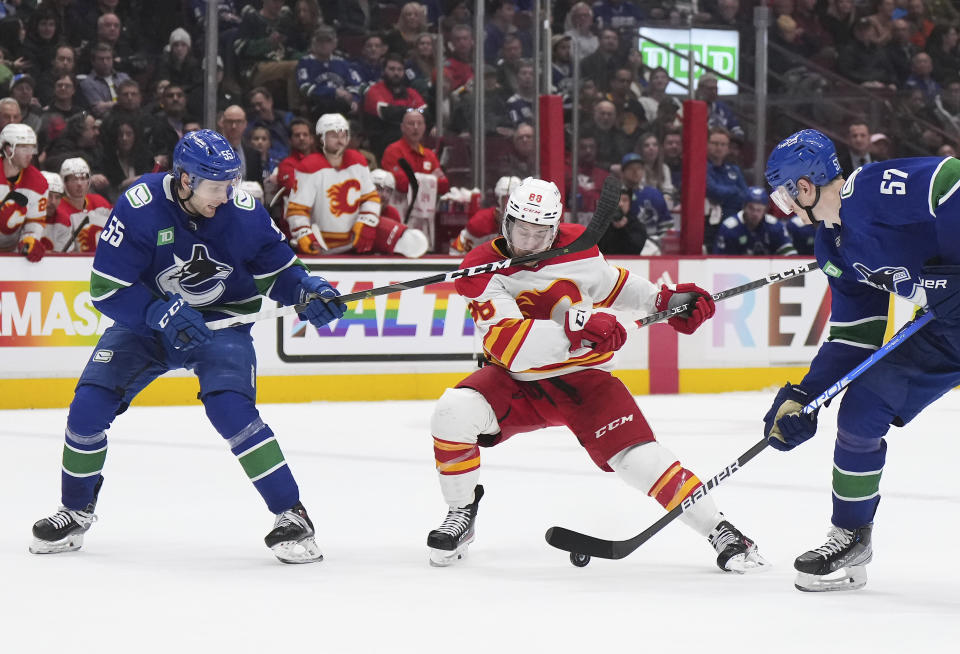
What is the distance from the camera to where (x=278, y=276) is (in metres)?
3.71

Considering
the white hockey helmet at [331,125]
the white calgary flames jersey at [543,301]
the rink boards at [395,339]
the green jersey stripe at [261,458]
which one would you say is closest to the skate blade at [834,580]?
the white calgary flames jersey at [543,301]

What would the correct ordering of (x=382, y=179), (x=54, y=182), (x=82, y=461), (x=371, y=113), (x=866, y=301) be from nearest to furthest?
(x=866, y=301) < (x=82, y=461) < (x=54, y=182) < (x=382, y=179) < (x=371, y=113)

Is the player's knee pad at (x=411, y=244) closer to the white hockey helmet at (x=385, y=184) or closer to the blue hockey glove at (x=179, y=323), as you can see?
the white hockey helmet at (x=385, y=184)

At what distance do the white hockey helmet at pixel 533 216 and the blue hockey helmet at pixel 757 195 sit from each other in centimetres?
519

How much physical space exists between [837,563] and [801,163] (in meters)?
0.93

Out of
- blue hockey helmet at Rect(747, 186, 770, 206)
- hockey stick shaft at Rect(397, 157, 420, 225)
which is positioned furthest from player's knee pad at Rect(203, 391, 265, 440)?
blue hockey helmet at Rect(747, 186, 770, 206)

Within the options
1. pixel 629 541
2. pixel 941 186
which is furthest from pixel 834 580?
pixel 941 186

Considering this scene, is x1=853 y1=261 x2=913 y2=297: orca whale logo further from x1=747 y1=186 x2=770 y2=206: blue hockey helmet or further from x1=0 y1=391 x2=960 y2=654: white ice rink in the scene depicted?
x1=747 y1=186 x2=770 y2=206: blue hockey helmet

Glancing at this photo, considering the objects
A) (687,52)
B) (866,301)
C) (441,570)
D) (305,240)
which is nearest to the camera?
(866,301)

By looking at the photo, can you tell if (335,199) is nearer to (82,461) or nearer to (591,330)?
(82,461)

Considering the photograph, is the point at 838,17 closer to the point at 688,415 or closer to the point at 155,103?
the point at 688,415

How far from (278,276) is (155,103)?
4393mm

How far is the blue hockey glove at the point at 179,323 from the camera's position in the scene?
3426mm

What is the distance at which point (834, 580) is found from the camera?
124 inches
